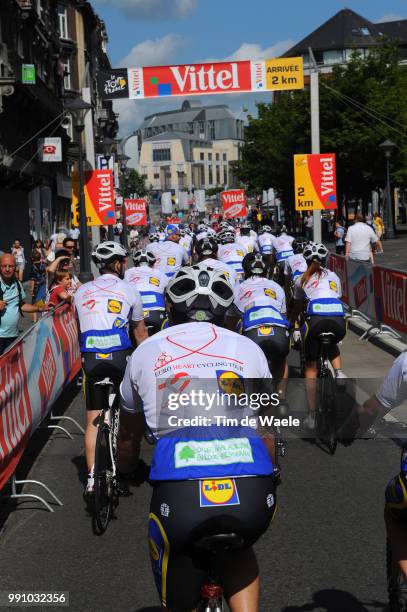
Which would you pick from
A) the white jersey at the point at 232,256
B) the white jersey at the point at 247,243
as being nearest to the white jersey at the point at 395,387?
the white jersey at the point at 232,256

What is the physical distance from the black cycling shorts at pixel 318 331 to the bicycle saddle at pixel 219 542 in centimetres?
576

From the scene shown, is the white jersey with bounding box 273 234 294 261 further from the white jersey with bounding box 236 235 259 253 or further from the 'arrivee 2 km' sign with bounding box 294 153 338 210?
the 'arrivee 2 km' sign with bounding box 294 153 338 210

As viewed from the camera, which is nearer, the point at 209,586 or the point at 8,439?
the point at 209,586

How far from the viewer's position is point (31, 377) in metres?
8.14

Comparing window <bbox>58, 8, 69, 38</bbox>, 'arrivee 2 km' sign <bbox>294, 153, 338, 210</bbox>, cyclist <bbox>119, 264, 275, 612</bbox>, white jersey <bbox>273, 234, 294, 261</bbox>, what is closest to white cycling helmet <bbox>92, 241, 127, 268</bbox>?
cyclist <bbox>119, 264, 275, 612</bbox>

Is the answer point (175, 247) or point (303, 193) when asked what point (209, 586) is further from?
point (303, 193)

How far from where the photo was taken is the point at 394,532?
144 inches

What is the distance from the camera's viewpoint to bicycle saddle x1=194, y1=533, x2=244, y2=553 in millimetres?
3115

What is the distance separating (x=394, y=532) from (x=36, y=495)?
4.08 metres

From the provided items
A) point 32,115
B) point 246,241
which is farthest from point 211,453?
point 32,115

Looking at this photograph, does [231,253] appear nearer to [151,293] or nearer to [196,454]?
[151,293]

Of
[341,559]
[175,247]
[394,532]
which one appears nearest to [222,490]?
[394,532]

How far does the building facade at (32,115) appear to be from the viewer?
35531mm

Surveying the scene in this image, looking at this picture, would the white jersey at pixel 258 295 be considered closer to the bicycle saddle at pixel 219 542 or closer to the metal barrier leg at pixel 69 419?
the metal barrier leg at pixel 69 419
